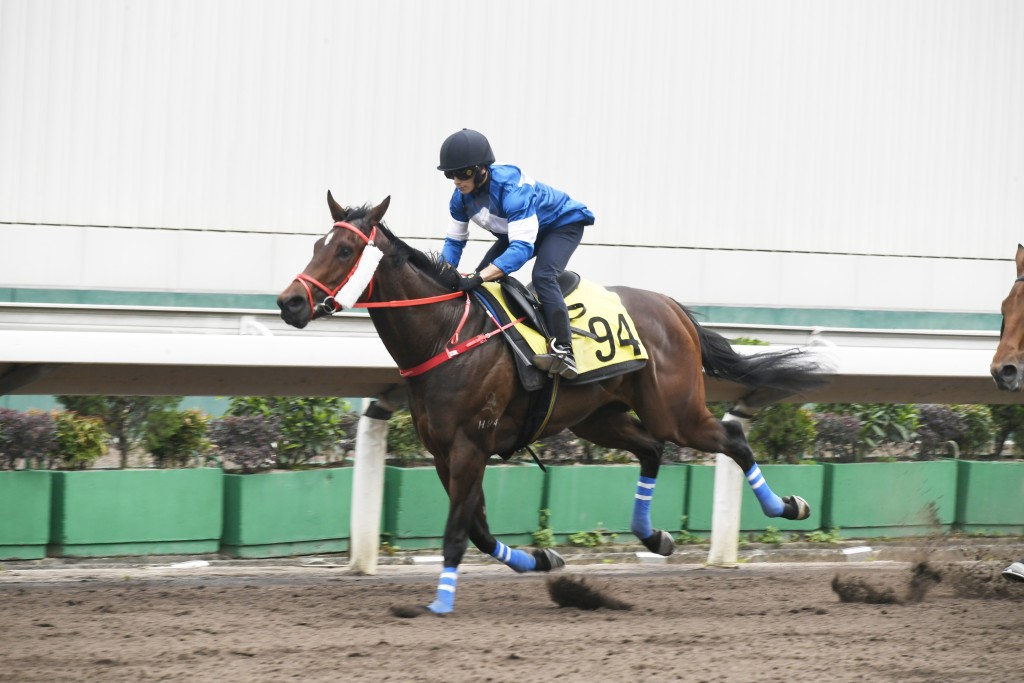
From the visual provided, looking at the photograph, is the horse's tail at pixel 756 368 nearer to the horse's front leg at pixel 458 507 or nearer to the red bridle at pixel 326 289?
the horse's front leg at pixel 458 507

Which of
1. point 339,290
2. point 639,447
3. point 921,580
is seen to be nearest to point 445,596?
point 339,290

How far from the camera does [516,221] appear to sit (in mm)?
5590

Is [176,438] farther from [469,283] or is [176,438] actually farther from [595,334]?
[595,334]

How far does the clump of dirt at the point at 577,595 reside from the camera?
5668 millimetres

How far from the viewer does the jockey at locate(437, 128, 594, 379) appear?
18.1 feet

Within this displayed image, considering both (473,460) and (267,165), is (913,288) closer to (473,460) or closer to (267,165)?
(267,165)

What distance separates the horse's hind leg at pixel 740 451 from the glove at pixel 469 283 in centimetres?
142

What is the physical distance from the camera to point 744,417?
23.9ft

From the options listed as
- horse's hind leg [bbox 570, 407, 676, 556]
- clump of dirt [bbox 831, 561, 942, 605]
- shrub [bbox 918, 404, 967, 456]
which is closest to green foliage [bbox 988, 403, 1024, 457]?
shrub [bbox 918, 404, 967, 456]

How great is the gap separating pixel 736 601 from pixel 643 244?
713 cm

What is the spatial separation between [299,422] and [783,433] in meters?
3.15

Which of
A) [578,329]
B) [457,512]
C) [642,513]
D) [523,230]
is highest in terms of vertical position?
[523,230]

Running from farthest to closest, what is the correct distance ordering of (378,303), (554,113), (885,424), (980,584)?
(554,113)
(885,424)
(980,584)
(378,303)

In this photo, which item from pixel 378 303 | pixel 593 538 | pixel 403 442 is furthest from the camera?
pixel 403 442
